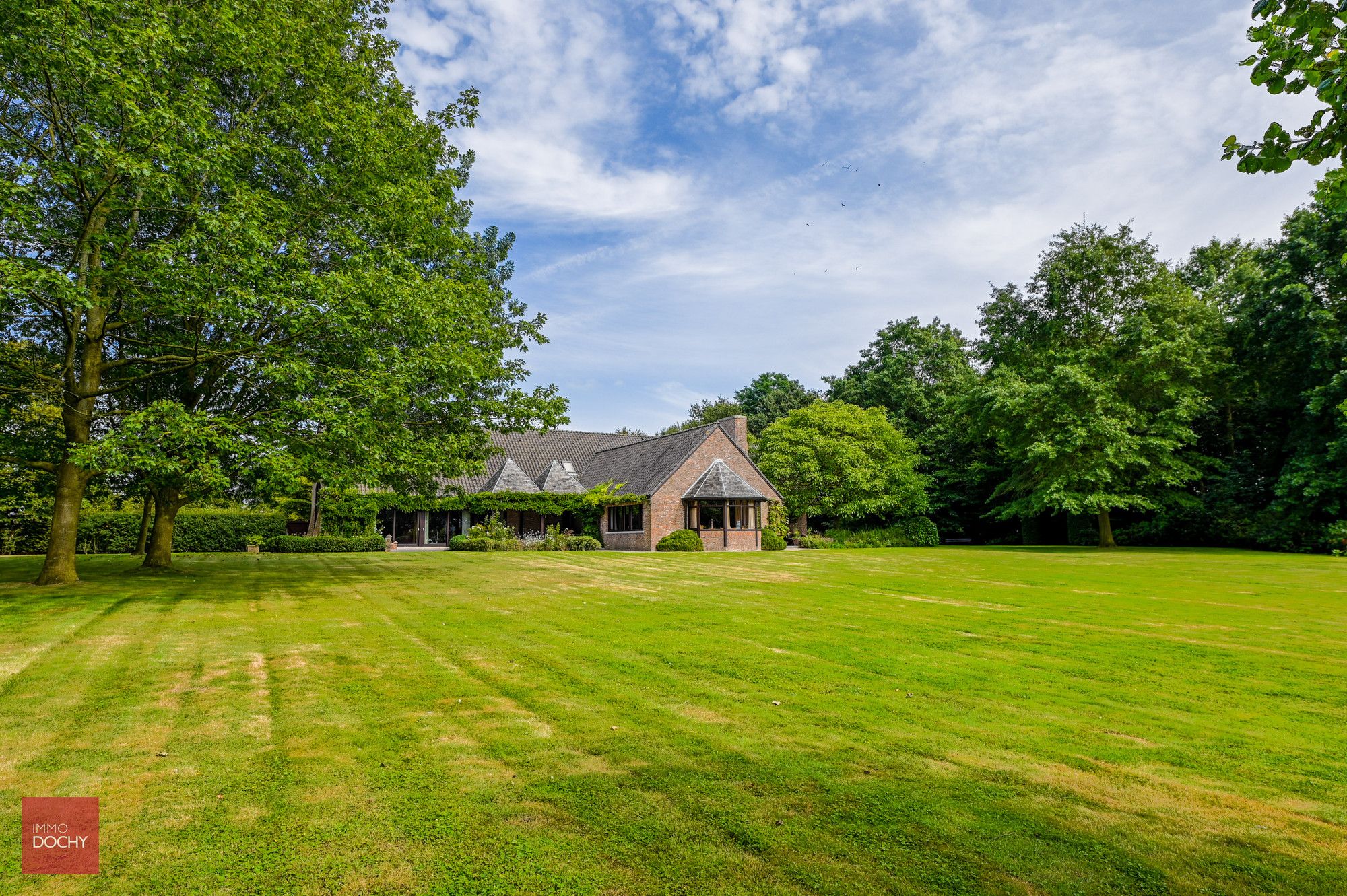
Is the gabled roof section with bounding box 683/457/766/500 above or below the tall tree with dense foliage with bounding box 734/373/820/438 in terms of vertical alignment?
below

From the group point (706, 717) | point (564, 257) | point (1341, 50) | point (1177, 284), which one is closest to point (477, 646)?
point (706, 717)

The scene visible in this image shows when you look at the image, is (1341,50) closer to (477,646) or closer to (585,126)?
(477,646)

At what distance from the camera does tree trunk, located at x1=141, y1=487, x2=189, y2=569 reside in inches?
661

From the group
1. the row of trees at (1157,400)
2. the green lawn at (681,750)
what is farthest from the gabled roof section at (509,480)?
the green lawn at (681,750)

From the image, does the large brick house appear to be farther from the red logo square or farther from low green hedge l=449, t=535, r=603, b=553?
the red logo square

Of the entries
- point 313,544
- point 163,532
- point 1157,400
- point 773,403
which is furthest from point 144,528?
point 1157,400

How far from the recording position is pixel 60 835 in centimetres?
349

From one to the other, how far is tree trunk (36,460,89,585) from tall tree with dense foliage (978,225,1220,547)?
118 feet

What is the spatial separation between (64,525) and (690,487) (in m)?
25.7

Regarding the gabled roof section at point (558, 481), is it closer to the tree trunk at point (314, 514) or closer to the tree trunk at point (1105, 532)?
the tree trunk at point (314, 514)

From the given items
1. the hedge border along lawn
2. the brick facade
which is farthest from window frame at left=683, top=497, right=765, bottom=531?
the hedge border along lawn

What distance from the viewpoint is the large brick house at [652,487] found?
34.6 meters

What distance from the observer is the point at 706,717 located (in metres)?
5.45

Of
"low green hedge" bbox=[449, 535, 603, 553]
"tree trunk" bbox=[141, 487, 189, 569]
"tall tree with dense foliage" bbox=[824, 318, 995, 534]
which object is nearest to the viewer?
"tree trunk" bbox=[141, 487, 189, 569]
